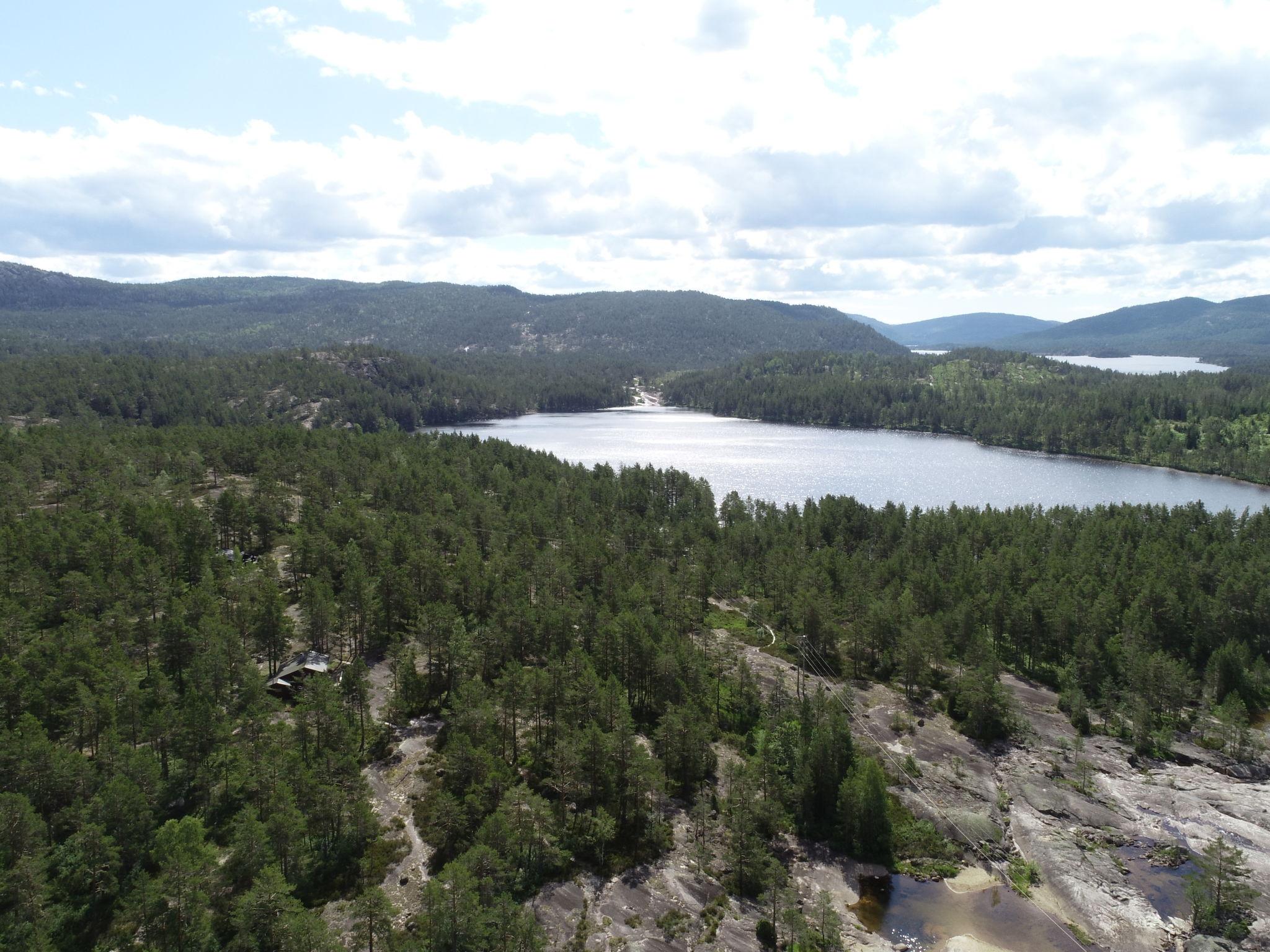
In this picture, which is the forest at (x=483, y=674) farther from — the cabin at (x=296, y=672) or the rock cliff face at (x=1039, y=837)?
the rock cliff face at (x=1039, y=837)

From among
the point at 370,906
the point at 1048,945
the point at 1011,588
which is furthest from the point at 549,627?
the point at 1011,588

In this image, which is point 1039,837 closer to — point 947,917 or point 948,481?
point 947,917

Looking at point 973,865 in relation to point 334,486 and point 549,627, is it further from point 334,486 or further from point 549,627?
point 334,486

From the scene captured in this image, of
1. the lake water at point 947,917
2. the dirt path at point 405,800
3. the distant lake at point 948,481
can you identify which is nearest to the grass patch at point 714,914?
the lake water at point 947,917

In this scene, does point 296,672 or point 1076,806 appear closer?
point 1076,806

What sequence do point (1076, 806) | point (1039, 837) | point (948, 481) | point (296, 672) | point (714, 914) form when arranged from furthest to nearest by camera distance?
point (948, 481)
point (296, 672)
point (1076, 806)
point (1039, 837)
point (714, 914)

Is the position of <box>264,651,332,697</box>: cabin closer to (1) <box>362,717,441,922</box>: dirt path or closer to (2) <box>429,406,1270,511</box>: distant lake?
(1) <box>362,717,441,922</box>: dirt path

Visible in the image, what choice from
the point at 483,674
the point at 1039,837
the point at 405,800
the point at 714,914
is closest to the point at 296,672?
the point at 483,674
